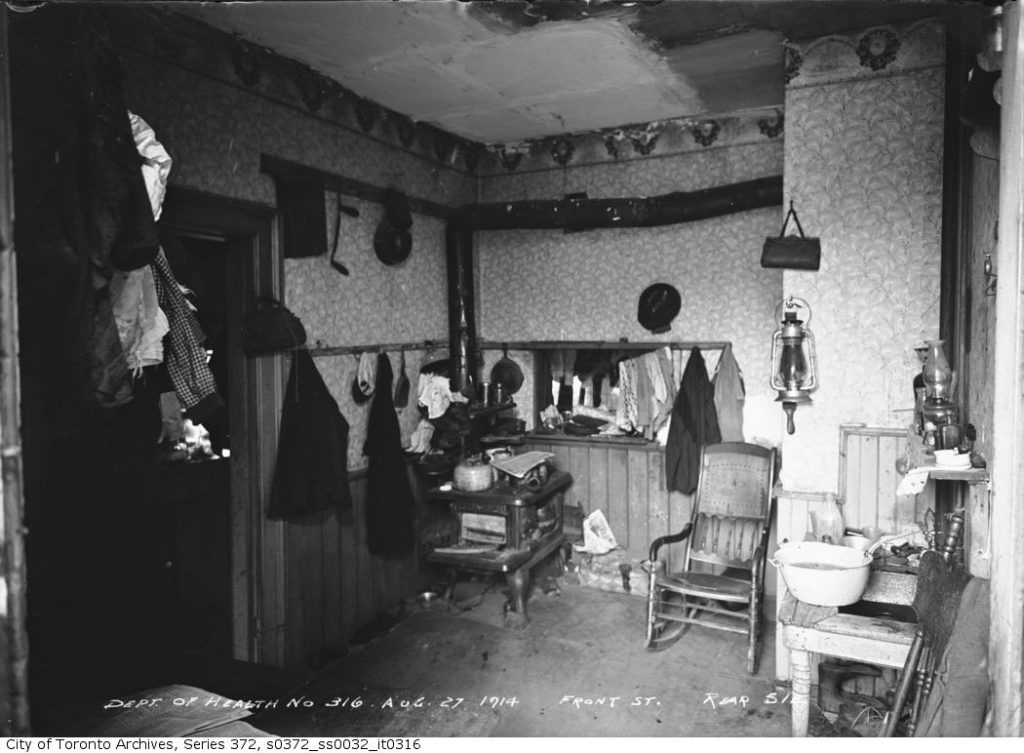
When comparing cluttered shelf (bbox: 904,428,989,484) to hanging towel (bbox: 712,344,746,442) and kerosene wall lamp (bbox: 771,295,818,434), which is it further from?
hanging towel (bbox: 712,344,746,442)

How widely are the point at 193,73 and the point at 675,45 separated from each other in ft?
8.00

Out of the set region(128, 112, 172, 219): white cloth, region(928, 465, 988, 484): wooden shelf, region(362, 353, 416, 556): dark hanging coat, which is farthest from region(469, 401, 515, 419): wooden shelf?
region(928, 465, 988, 484): wooden shelf

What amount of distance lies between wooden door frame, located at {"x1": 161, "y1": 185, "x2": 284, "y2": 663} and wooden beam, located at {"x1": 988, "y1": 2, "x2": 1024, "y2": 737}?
3.46 meters

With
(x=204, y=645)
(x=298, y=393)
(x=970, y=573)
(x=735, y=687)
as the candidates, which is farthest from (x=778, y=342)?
(x=204, y=645)

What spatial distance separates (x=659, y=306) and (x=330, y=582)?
9.78 feet

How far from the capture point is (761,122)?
5.11 meters

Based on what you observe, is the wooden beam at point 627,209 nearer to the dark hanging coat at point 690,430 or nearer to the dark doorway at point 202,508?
the dark hanging coat at point 690,430

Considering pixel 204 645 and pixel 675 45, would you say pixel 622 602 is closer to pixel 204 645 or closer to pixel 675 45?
pixel 204 645

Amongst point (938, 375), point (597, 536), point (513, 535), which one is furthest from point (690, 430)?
point (938, 375)

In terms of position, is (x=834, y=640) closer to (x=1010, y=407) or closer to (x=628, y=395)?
(x=1010, y=407)

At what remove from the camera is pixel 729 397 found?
5.18m

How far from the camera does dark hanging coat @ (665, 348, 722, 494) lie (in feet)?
16.9

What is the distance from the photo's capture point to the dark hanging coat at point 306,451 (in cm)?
412

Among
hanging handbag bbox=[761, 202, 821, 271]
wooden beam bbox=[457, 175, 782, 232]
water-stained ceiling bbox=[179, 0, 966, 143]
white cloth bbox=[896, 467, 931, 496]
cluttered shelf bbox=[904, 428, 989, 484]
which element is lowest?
white cloth bbox=[896, 467, 931, 496]
